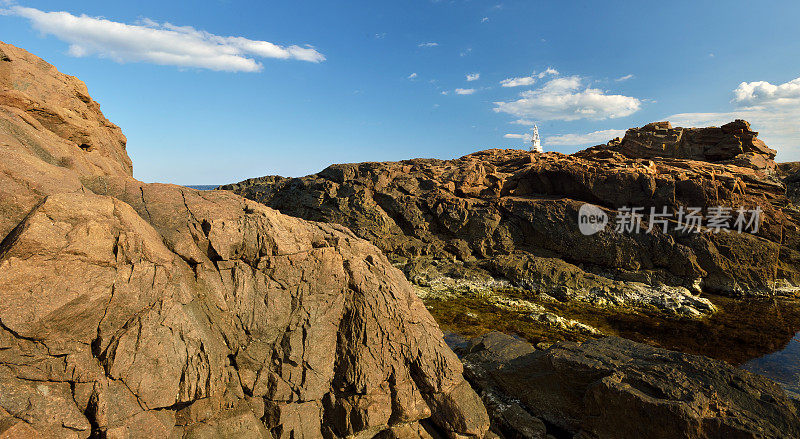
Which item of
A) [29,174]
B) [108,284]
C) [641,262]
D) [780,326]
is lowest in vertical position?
[780,326]

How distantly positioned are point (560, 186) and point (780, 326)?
76.9 feet

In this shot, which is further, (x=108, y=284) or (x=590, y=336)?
(x=590, y=336)

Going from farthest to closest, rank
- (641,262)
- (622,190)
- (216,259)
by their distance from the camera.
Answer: (622,190), (641,262), (216,259)

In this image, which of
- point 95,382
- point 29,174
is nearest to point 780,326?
point 95,382

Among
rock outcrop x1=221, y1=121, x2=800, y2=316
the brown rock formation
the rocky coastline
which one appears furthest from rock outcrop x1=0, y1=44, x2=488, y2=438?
the brown rock formation

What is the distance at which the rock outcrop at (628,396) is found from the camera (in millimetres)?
11039

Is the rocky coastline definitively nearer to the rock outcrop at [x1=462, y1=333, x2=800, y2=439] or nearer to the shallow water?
the rock outcrop at [x1=462, y1=333, x2=800, y2=439]

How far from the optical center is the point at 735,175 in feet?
144

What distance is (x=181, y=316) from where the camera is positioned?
9.83m

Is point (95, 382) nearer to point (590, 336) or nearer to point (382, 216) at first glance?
point (590, 336)

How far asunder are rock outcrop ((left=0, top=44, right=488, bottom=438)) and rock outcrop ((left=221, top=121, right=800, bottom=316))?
25372 millimetres

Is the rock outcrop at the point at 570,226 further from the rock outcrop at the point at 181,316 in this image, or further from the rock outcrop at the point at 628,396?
the rock outcrop at the point at 181,316

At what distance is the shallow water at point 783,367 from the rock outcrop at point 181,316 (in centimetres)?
2005

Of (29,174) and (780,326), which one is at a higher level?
(29,174)
